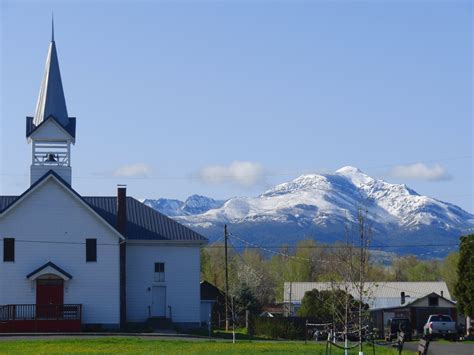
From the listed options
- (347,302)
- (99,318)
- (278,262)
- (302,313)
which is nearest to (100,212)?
(99,318)

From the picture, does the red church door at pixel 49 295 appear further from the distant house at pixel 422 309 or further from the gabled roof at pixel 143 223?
the distant house at pixel 422 309

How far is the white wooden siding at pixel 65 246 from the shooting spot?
63406mm

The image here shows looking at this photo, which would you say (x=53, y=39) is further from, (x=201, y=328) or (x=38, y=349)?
(x=38, y=349)

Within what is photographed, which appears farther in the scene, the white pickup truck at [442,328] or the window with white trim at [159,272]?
the white pickup truck at [442,328]

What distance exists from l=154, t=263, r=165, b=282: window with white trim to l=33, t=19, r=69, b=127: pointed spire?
10.2m

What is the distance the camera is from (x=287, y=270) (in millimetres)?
143875

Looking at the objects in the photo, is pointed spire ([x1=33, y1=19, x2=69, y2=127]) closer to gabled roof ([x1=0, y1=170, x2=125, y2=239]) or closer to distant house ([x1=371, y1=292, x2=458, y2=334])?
gabled roof ([x1=0, y1=170, x2=125, y2=239])

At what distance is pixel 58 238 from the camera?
63781mm

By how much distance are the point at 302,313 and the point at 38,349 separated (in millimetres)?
42200

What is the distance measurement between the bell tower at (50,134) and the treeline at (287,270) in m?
23.0

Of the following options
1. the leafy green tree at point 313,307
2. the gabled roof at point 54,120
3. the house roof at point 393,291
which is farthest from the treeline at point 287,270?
the gabled roof at point 54,120

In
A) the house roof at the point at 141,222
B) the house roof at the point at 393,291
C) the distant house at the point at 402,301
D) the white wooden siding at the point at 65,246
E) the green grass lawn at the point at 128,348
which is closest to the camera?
the green grass lawn at the point at 128,348

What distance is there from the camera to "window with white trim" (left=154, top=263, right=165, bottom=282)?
6678cm

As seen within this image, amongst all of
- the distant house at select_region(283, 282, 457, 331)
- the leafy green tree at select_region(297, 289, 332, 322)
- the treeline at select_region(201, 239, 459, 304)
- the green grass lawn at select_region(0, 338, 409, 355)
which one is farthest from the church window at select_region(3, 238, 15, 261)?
the treeline at select_region(201, 239, 459, 304)
